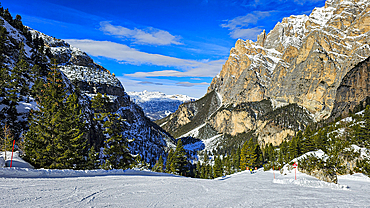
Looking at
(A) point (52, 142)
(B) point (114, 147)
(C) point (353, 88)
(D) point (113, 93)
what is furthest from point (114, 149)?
(C) point (353, 88)

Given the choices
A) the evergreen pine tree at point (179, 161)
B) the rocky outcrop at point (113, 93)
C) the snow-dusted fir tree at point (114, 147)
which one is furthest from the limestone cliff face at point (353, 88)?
the snow-dusted fir tree at point (114, 147)

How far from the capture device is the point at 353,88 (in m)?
186

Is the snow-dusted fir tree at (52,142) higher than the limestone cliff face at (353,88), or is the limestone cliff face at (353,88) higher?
the limestone cliff face at (353,88)

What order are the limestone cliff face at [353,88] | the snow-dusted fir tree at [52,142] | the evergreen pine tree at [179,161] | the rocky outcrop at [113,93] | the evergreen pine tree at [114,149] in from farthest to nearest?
the limestone cliff face at [353,88] < the rocky outcrop at [113,93] < the evergreen pine tree at [179,161] < the evergreen pine tree at [114,149] < the snow-dusted fir tree at [52,142]

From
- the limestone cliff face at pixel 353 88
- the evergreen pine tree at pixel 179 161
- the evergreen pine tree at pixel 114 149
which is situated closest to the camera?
the evergreen pine tree at pixel 114 149

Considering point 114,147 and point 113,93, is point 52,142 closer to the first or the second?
point 114,147

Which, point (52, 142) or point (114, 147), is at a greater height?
point (52, 142)

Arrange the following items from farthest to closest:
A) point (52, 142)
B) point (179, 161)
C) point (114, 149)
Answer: point (179, 161) → point (114, 149) → point (52, 142)

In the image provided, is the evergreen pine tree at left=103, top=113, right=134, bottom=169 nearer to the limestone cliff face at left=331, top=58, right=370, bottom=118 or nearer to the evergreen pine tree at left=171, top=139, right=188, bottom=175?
the evergreen pine tree at left=171, top=139, right=188, bottom=175

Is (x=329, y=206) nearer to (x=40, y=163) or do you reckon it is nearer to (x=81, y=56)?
(x=40, y=163)

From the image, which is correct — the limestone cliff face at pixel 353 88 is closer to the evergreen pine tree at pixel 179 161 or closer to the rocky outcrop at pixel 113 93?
the rocky outcrop at pixel 113 93

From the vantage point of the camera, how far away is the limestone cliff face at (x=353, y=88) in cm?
17800

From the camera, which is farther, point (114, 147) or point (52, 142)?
point (114, 147)

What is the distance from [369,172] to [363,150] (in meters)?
11.9
